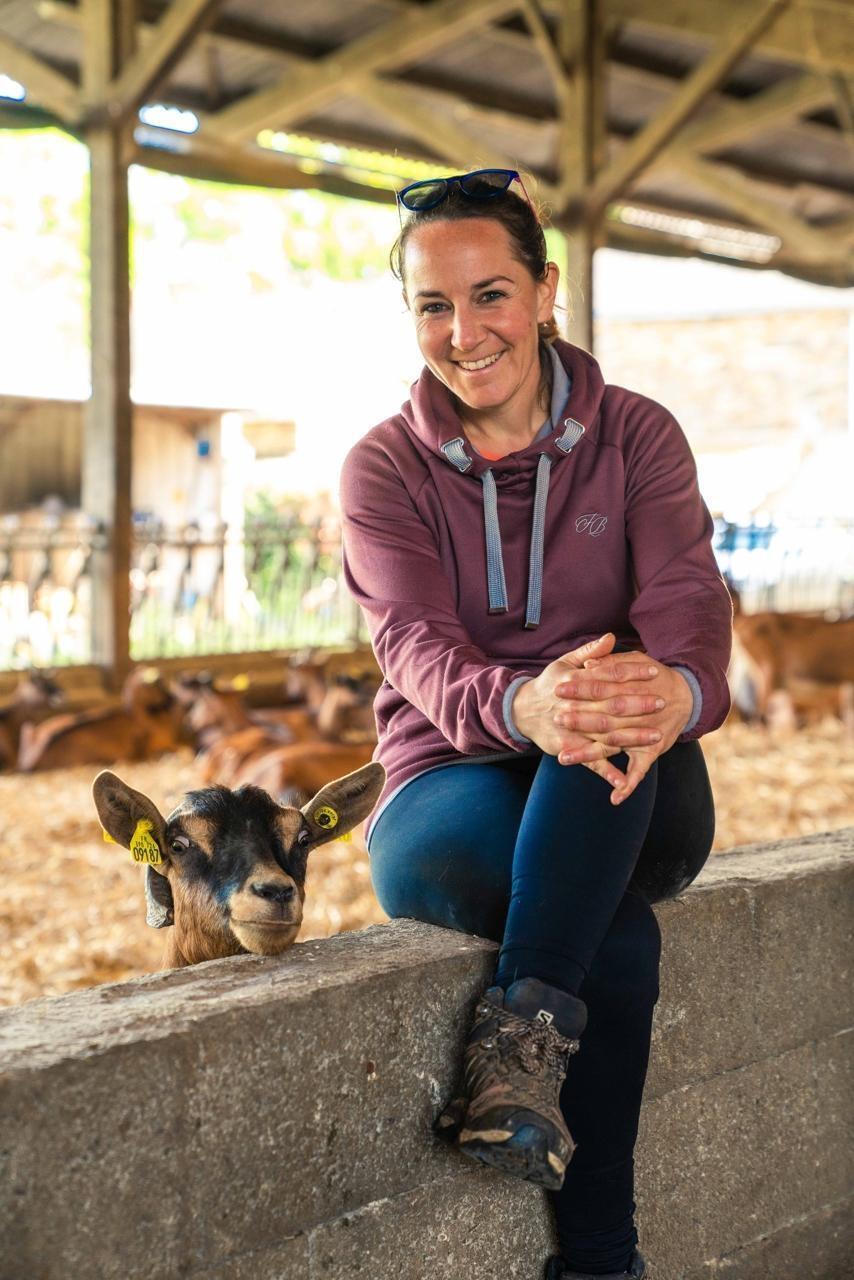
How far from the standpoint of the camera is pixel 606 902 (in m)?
2.00

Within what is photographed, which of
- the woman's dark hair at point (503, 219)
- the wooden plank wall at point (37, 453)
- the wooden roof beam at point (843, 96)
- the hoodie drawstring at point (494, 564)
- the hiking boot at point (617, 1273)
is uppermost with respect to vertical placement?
the wooden roof beam at point (843, 96)

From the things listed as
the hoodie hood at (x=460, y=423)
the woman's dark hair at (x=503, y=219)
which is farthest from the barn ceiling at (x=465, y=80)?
the hoodie hood at (x=460, y=423)

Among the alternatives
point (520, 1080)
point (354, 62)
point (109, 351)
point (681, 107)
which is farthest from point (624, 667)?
point (354, 62)

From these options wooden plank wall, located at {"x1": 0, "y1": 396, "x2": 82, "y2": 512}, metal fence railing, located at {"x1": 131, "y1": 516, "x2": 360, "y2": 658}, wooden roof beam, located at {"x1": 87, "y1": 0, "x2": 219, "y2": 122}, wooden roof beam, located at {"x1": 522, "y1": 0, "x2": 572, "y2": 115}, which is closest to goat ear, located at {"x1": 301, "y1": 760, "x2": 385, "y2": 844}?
wooden roof beam, located at {"x1": 87, "y1": 0, "x2": 219, "y2": 122}

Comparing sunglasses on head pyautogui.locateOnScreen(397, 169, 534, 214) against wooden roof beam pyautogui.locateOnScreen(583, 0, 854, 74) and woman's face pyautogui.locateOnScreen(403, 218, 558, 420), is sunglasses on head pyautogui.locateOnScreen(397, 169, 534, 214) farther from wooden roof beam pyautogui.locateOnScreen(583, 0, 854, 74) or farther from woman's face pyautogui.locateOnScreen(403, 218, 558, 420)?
wooden roof beam pyautogui.locateOnScreen(583, 0, 854, 74)

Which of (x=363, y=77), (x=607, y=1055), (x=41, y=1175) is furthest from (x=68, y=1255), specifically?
(x=363, y=77)

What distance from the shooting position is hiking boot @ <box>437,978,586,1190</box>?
184cm

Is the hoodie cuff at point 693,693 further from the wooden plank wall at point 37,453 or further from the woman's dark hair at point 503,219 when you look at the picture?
the wooden plank wall at point 37,453

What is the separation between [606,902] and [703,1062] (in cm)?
67

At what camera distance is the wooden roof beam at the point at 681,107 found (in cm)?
852

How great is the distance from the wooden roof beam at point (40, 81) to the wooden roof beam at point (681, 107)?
3598 millimetres

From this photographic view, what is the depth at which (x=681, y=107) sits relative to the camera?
29.7 feet

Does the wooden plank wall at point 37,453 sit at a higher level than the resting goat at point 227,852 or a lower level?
higher

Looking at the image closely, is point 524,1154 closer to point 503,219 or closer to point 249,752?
point 503,219
